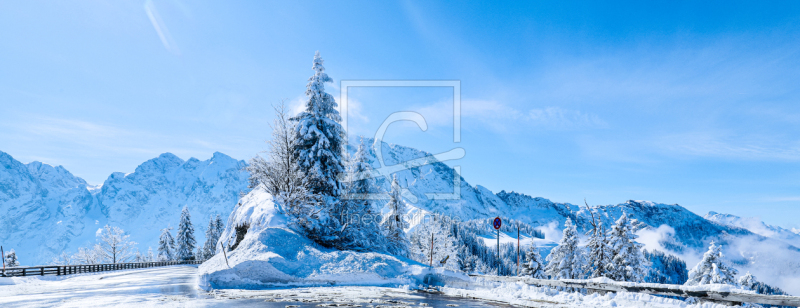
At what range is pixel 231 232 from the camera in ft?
80.5

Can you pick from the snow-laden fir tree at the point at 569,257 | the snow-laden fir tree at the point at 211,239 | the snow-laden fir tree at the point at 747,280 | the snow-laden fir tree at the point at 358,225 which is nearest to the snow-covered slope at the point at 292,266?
the snow-laden fir tree at the point at 358,225

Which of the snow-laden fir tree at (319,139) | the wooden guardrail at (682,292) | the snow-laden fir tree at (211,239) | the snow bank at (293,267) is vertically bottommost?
the snow-laden fir tree at (211,239)

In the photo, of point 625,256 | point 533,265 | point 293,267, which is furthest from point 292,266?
point 533,265

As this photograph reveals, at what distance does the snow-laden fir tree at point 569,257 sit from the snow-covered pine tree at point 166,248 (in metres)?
63.5

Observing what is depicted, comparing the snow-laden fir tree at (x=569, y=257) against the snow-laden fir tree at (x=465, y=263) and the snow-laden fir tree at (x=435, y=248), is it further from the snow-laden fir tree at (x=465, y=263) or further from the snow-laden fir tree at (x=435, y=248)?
the snow-laden fir tree at (x=435, y=248)

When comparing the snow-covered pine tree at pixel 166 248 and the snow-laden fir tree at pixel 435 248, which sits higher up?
the snow-laden fir tree at pixel 435 248

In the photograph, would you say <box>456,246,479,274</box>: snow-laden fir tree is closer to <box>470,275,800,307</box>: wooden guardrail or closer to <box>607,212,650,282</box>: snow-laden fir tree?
<box>607,212,650,282</box>: snow-laden fir tree

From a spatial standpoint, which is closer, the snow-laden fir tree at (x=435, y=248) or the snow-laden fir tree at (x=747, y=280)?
the snow-laden fir tree at (x=747, y=280)

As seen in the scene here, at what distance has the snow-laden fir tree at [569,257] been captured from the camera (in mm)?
38688

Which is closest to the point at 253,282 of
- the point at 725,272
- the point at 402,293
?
the point at 402,293

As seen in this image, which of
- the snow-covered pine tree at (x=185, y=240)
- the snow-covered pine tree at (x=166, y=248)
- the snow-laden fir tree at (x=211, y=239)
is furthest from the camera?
the snow-laden fir tree at (x=211, y=239)

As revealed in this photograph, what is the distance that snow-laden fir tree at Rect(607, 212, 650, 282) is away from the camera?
32.2 m

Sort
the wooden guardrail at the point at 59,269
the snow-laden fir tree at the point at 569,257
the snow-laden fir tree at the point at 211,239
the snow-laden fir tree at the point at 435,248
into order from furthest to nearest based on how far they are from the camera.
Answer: the snow-laden fir tree at the point at 211,239 < the snow-laden fir tree at the point at 435,248 < the snow-laden fir tree at the point at 569,257 < the wooden guardrail at the point at 59,269

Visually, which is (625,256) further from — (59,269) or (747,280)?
(59,269)
